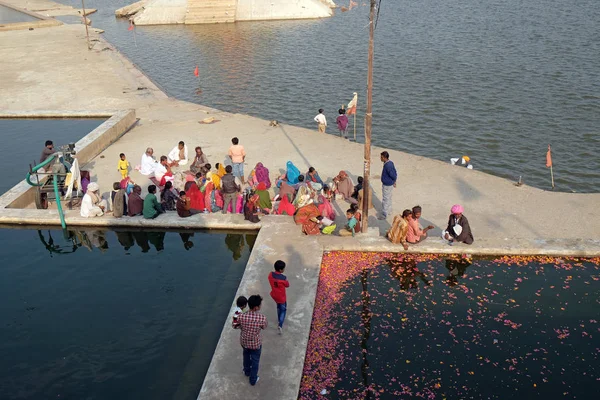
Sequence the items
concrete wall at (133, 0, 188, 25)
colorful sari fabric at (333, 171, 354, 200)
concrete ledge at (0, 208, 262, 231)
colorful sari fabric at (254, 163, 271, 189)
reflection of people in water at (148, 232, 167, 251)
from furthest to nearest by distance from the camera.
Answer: concrete wall at (133, 0, 188, 25)
colorful sari fabric at (254, 163, 271, 189)
colorful sari fabric at (333, 171, 354, 200)
concrete ledge at (0, 208, 262, 231)
reflection of people in water at (148, 232, 167, 251)

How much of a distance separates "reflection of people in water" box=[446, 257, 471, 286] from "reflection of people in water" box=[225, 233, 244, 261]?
5.22 metres

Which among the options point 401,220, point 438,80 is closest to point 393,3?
point 438,80

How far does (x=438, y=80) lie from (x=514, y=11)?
85.3 feet

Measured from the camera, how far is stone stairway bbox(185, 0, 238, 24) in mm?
59062

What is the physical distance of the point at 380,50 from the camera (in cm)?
4197

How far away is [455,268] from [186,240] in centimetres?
713

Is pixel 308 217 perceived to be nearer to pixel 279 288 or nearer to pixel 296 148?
pixel 279 288

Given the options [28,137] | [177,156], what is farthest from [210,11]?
[177,156]

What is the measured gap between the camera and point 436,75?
34406 millimetres

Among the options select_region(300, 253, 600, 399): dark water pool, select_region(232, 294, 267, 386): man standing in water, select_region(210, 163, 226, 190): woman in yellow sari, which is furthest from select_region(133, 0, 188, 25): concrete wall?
select_region(232, 294, 267, 386): man standing in water

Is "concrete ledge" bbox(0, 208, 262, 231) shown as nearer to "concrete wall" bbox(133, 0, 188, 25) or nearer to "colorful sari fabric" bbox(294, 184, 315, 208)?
"colorful sari fabric" bbox(294, 184, 315, 208)

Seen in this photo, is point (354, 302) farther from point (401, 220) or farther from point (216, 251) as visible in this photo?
point (216, 251)

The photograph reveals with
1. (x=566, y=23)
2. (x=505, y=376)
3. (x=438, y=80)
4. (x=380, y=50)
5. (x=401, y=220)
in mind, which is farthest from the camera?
(x=566, y=23)

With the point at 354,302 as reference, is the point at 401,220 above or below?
above
